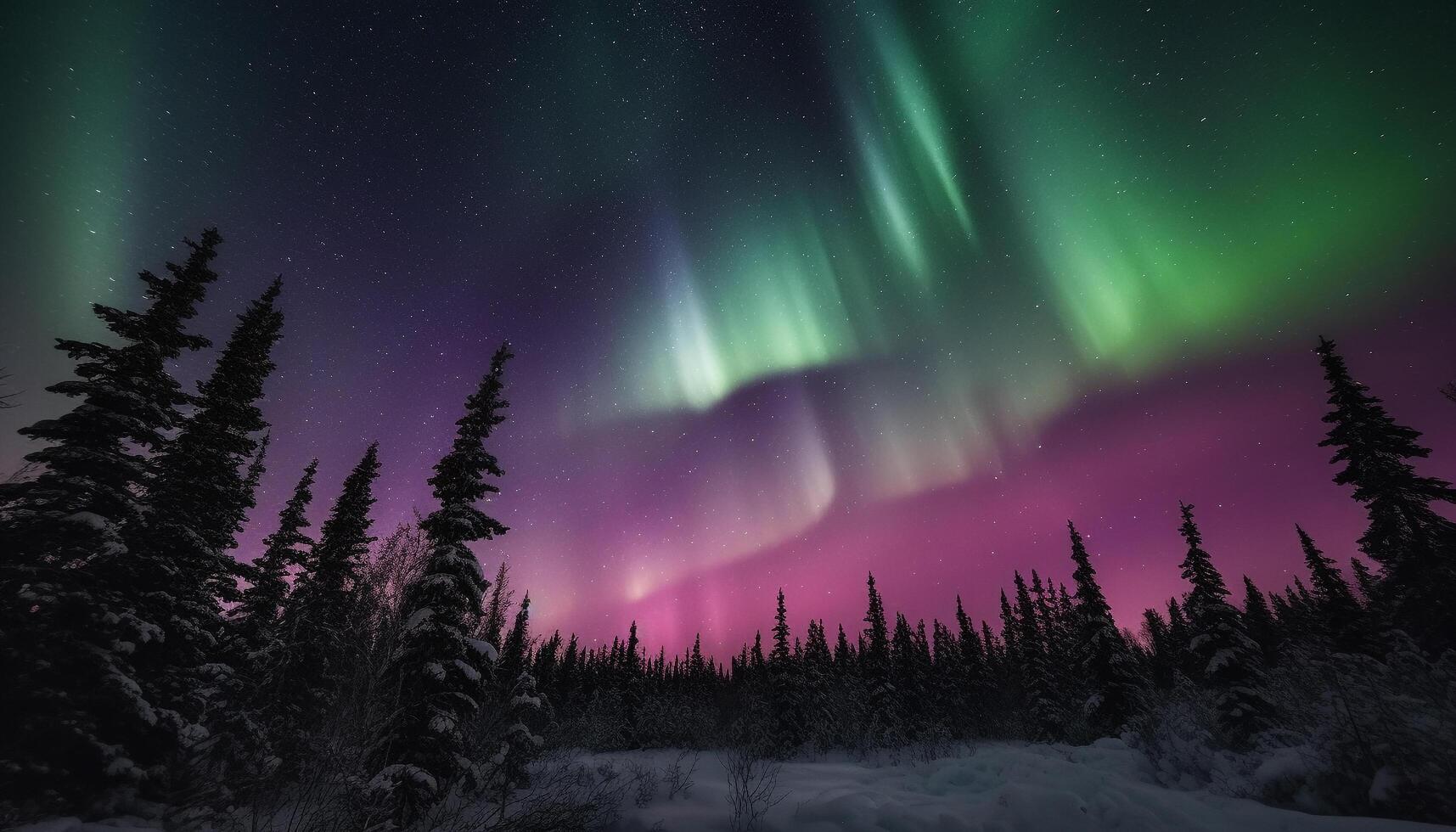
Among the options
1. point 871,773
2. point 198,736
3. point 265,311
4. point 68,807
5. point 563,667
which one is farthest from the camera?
point 563,667

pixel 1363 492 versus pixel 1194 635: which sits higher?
pixel 1363 492

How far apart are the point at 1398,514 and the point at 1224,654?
8.60 m

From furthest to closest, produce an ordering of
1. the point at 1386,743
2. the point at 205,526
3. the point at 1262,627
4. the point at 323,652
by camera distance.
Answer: the point at 1262,627 < the point at 323,652 < the point at 205,526 < the point at 1386,743

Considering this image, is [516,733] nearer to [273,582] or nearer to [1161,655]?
[273,582]

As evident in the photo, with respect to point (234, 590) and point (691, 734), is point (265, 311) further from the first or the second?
point (691, 734)

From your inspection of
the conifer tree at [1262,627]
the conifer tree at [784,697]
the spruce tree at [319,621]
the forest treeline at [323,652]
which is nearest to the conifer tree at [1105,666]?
the forest treeline at [323,652]

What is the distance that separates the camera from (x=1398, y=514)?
67.9 feet

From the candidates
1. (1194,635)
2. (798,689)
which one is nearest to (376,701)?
(1194,635)

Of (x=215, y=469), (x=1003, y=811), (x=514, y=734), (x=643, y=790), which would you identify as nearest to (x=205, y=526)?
(x=215, y=469)

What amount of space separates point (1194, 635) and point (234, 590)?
4190 cm

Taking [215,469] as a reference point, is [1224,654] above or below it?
below

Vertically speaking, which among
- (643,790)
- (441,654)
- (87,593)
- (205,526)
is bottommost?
(643,790)

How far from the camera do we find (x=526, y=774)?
17.8 m

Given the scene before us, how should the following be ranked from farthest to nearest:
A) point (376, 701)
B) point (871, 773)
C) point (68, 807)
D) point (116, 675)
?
point (871, 773) → point (116, 675) → point (68, 807) → point (376, 701)
